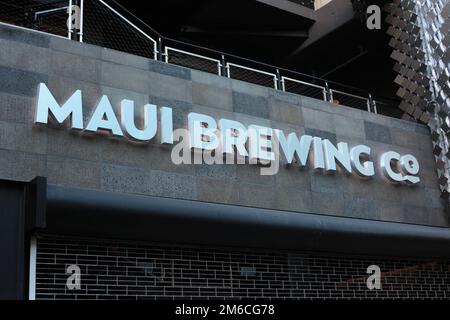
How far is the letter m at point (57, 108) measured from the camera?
332 inches

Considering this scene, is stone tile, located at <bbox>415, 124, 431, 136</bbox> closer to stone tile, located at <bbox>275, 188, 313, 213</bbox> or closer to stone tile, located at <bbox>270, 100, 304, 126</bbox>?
stone tile, located at <bbox>270, 100, 304, 126</bbox>

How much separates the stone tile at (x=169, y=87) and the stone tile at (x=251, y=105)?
0.88 m

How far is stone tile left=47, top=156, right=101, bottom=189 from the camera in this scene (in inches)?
330

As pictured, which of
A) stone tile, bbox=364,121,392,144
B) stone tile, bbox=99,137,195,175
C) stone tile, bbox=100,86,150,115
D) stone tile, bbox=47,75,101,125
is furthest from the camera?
stone tile, bbox=364,121,392,144

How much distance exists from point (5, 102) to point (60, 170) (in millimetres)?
1109

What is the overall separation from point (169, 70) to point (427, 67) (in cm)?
595

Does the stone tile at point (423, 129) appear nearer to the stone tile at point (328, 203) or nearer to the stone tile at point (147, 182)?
the stone tile at point (328, 203)

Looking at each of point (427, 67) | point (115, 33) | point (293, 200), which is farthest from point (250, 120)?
point (427, 67)

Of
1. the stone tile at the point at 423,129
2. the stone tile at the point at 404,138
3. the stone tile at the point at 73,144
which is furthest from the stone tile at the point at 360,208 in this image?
the stone tile at the point at 73,144

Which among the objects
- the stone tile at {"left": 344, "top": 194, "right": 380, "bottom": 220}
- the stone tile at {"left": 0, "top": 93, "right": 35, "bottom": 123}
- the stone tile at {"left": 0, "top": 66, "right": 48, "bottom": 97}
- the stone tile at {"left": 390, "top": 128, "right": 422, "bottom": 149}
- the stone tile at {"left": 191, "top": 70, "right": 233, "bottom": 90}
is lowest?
the stone tile at {"left": 344, "top": 194, "right": 380, "bottom": 220}

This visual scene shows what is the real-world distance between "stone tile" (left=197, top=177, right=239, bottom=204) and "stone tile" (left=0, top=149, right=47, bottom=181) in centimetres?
236

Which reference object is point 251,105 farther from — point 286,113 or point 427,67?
point 427,67

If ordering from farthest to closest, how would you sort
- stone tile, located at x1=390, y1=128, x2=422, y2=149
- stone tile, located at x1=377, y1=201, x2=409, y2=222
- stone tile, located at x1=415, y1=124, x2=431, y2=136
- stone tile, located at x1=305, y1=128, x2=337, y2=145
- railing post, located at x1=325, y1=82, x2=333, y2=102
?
1. stone tile, located at x1=415, y1=124, x2=431, y2=136
2. railing post, located at x1=325, y1=82, x2=333, y2=102
3. stone tile, located at x1=390, y1=128, x2=422, y2=149
4. stone tile, located at x1=377, y1=201, x2=409, y2=222
5. stone tile, located at x1=305, y1=128, x2=337, y2=145

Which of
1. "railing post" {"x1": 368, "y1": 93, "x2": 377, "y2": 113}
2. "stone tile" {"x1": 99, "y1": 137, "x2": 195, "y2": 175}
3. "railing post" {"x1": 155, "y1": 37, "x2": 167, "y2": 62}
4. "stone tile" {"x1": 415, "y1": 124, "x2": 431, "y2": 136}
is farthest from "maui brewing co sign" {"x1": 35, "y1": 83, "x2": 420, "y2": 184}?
"railing post" {"x1": 368, "y1": 93, "x2": 377, "y2": 113}
